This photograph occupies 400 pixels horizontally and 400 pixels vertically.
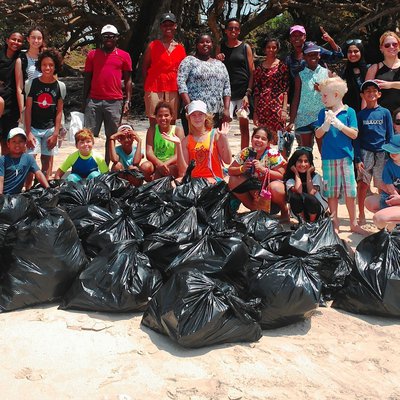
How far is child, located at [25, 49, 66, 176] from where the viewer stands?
5879mm

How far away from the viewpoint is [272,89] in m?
6.22

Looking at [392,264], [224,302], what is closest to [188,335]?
[224,302]

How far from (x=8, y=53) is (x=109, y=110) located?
3.84 ft

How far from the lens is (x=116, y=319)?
349cm

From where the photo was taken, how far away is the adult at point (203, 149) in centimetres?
545

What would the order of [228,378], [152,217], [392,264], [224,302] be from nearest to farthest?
[228,378]
[224,302]
[392,264]
[152,217]

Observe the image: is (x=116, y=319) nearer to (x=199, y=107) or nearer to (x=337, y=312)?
(x=337, y=312)

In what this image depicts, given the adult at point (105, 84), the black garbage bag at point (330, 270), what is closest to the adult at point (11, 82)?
the adult at point (105, 84)

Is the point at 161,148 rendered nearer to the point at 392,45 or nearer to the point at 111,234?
the point at 111,234

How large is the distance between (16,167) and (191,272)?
2.45m

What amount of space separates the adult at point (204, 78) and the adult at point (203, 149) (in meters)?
0.54

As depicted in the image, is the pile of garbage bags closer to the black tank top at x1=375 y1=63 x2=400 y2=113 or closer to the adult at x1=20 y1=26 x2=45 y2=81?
the black tank top at x1=375 y1=63 x2=400 y2=113

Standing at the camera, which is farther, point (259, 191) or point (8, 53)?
point (8, 53)

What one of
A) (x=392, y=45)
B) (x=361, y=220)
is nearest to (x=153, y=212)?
(x=361, y=220)
